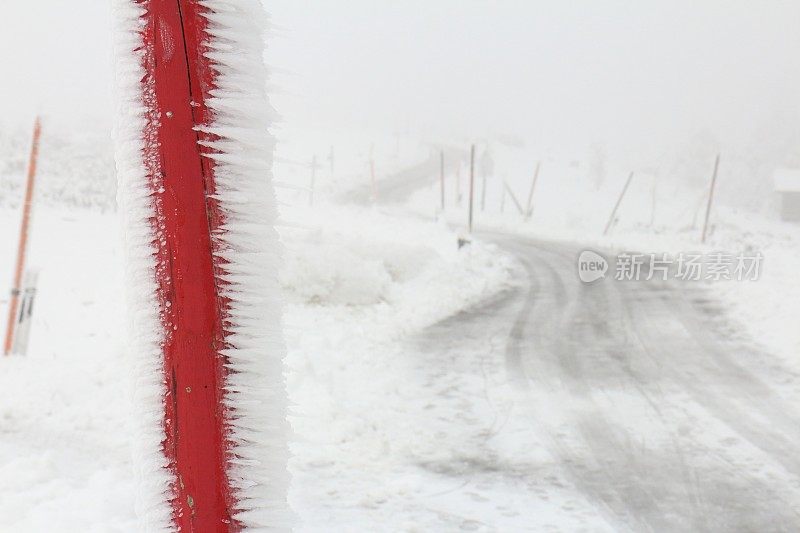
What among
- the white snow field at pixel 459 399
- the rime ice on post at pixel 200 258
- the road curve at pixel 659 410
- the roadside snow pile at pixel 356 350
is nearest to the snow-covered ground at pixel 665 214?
the white snow field at pixel 459 399

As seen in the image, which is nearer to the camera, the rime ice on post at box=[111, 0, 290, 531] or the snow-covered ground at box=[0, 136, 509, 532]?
the rime ice on post at box=[111, 0, 290, 531]

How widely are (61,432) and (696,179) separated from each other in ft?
255

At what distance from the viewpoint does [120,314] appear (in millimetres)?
8133

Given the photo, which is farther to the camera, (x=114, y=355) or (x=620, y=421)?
(x=114, y=355)

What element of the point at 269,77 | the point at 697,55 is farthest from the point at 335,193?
the point at 697,55

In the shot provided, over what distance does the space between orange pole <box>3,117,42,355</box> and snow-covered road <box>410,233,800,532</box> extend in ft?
12.8

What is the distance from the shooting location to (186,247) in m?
1.24

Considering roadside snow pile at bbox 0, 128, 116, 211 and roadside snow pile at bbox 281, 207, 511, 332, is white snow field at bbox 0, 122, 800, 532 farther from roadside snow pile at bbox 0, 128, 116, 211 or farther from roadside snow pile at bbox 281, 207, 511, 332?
roadside snow pile at bbox 0, 128, 116, 211

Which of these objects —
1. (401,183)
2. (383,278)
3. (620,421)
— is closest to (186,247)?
(620,421)

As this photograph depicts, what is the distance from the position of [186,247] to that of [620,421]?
5208mm

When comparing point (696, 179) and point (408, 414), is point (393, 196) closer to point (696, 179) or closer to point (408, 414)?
point (408, 414)

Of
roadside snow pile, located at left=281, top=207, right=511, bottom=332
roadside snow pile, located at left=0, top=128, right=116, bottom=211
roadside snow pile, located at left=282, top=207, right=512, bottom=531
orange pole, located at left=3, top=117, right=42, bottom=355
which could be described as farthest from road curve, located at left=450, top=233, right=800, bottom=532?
roadside snow pile, located at left=0, top=128, right=116, bottom=211

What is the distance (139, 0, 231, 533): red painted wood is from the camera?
3.95 feet

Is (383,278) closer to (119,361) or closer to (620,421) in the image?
(119,361)
